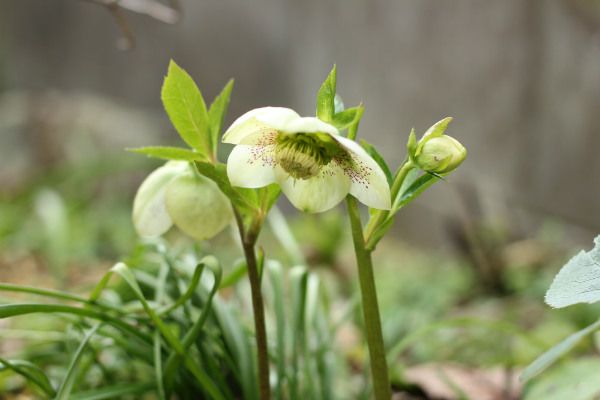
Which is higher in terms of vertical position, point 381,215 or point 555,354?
point 381,215

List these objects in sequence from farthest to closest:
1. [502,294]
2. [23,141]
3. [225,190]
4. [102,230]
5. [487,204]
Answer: [23,141], [487,204], [102,230], [502,294], [225,190]

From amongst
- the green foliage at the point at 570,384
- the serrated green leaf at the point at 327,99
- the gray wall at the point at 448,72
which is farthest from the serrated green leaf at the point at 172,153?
the gray wall at the point at 448,72

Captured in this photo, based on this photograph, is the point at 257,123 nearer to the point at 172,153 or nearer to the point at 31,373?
the point at 172,153

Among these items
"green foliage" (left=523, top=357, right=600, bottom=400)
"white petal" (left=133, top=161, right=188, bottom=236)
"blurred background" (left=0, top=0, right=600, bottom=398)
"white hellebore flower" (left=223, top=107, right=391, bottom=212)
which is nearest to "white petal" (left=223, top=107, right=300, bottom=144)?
Result: "white hellebore flower" (left=223, top=107, right=391, bottom=212)

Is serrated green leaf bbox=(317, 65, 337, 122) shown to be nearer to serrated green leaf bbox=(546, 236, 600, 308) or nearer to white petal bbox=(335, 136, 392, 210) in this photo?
white petal bbox=(335, 136, 392, 210)

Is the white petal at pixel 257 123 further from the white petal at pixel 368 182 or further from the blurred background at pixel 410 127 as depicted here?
the blurred background at pixel 410 127

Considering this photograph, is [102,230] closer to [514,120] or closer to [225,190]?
[514,120]

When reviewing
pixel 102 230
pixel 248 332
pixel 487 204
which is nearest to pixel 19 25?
pixel 102 230

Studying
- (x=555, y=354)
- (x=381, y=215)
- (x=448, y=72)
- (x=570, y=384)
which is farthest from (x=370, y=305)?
(x=448, y=72)
